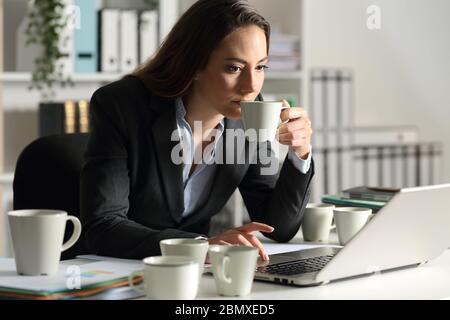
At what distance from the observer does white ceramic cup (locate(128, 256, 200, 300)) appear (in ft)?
3.93

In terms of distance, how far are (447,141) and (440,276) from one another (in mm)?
3050

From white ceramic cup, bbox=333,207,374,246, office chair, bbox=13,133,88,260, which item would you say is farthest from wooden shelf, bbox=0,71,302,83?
white ceramic cup, bbox=333,207,374,246

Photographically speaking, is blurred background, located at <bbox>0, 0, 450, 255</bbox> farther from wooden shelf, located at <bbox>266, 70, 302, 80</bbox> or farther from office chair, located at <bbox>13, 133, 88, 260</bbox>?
office chair, located at <bbox>13, 133, 88, 260</bbox>

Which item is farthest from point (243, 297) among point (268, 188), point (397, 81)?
point (397, 81)

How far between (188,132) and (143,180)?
6.2 inches

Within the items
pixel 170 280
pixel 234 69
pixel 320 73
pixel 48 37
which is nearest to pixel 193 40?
pixel 234 69

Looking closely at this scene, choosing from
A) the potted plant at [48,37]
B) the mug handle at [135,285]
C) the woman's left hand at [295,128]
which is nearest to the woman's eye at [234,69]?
the woman's left hand at [295,128]

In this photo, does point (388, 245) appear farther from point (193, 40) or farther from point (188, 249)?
point (193, 40)

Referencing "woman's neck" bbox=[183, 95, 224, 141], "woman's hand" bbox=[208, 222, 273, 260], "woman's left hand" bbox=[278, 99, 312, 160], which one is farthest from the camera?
"woman's neck" bbox=[183, 95, 224, 141]

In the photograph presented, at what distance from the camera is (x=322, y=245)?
179 cm

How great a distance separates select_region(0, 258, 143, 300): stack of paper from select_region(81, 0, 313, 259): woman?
1.02 ft

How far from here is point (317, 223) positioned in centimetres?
186
